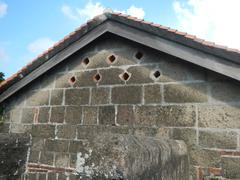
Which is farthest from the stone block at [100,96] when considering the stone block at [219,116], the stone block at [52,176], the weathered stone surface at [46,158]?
the stone block at [219,116]

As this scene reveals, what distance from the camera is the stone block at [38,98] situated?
18.8ft

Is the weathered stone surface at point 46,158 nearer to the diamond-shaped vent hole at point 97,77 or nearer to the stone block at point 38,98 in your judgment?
the stone block at point 38,98

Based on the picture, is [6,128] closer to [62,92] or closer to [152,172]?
[62,92]

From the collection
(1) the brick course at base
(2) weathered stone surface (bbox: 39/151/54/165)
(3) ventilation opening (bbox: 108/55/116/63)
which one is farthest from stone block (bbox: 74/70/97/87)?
(2) weathered stone surface (bbox: 39/151/54/165)

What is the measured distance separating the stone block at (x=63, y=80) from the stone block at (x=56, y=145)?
1.19 metres

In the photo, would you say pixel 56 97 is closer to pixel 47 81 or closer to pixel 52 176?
pixel 47 81

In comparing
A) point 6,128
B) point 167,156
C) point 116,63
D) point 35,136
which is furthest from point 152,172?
point 6,128

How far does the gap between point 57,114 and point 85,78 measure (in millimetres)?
1004

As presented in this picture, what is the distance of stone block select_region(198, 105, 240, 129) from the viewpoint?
3826 mm

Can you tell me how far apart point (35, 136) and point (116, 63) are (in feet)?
8.10

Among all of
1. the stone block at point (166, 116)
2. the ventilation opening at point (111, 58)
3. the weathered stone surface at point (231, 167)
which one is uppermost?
the ventilation opening at point (111, 58)

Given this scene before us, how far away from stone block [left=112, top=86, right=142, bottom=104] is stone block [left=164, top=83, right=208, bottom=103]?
52 centimetres

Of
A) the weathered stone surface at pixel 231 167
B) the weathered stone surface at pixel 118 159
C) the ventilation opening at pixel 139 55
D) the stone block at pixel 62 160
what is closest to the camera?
the weathered stone surface at pixel 118 159

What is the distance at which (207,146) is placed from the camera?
12.9ft
